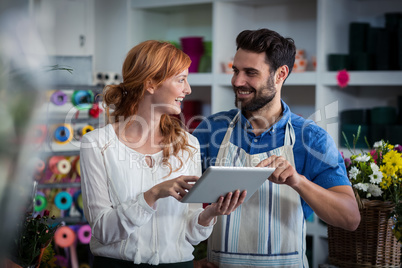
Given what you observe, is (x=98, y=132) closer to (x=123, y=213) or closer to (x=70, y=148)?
(x=123, y=213)

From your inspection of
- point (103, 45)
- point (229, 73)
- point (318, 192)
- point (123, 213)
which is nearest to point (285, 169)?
point (318, 192)

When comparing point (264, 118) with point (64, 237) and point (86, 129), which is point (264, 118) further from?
point (64, 237)

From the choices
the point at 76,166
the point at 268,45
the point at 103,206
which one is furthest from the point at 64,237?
the point at 268,45

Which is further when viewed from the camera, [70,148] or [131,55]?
[70,148]

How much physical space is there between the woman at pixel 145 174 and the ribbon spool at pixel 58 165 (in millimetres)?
1917

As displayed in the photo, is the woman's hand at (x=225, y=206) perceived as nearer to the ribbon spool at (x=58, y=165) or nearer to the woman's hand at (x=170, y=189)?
the woman's hand at (x=170, y=189)

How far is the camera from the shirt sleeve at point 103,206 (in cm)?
139

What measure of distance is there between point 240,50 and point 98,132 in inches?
25.9

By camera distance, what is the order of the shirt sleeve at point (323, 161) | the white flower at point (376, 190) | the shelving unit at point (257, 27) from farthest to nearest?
1. the shelving unit at point (257, 27)
2. the white flower at point (376, 190)
3. the shirt sleeve at point (323, 161)

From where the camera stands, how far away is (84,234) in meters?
3.50

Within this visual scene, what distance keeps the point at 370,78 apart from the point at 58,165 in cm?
216

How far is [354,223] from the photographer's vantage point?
1.67 meters

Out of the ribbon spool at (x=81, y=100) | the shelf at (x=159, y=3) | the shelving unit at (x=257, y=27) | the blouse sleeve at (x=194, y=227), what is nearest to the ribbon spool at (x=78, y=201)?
the ribbon spool at (x=81, y=100)

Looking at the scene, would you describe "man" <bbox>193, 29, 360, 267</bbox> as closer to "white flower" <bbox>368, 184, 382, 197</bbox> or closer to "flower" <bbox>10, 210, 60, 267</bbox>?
"white flower" <bbox>368, 184, 382, 197</bbox>
